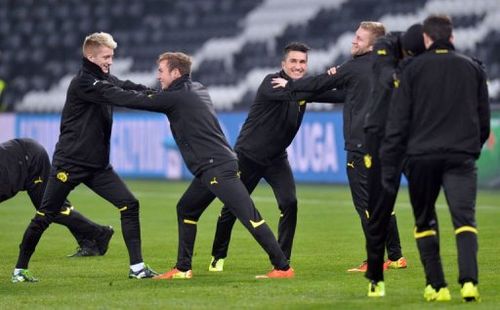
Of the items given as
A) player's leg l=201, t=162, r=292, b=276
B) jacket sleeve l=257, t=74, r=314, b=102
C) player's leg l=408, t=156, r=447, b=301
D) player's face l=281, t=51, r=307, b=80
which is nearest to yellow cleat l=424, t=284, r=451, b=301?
player's leg l=408, t=156, r=447, b=301

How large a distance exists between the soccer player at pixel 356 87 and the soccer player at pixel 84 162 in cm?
160

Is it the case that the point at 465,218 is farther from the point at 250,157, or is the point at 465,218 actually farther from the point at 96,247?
the point at 96,247

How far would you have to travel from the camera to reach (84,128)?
34.6 ft

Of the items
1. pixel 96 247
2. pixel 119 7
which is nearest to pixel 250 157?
pixel 96 247

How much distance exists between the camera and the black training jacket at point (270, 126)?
11.0 m

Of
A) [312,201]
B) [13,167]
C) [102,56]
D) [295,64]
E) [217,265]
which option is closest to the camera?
[102,56]

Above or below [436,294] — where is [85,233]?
below

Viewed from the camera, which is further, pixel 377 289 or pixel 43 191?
pixel 43 191

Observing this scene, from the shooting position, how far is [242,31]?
3169cm

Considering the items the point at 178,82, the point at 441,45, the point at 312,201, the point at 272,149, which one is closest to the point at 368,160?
the point at 441,45

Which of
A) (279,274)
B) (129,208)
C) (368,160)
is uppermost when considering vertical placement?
(368,160)

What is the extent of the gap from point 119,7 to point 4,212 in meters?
15.9

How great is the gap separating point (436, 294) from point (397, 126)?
1.27m

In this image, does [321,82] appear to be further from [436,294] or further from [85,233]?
[85,233]
